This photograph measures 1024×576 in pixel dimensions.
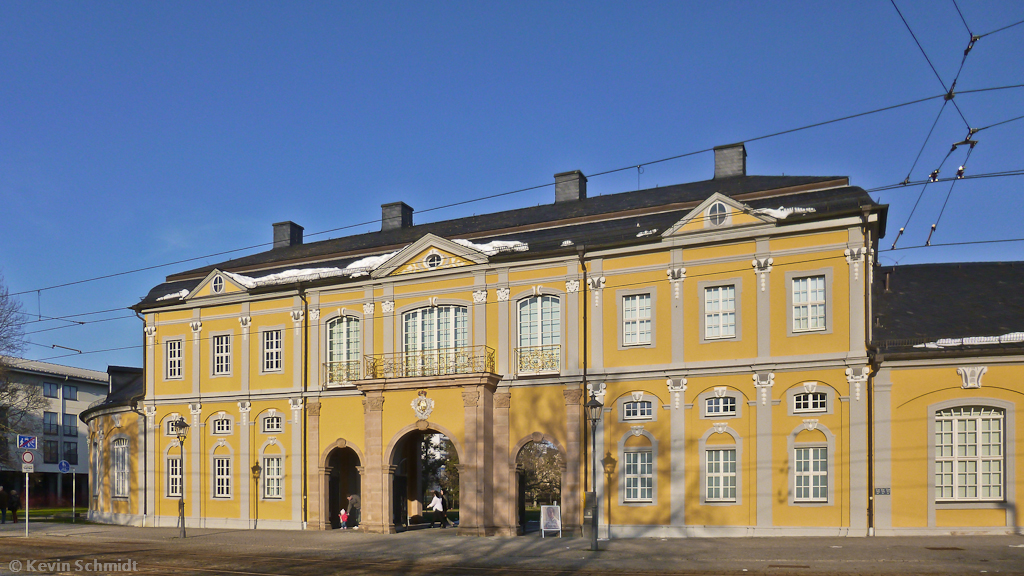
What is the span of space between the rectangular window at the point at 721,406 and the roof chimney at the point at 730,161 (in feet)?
27.4

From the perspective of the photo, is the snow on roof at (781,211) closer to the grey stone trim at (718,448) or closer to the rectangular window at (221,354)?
the grey stone trim at (718,448)

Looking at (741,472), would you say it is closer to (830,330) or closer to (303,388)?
(830,330)

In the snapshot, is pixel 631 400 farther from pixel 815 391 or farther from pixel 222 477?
pixel 222 477

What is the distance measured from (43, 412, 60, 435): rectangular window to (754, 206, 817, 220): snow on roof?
5542 centimetres

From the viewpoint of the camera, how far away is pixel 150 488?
3269cm

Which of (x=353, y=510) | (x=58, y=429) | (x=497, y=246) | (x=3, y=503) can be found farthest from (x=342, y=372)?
(x=58, y=429)

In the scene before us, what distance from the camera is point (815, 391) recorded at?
910 inches

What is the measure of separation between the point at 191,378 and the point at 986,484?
2555 cm

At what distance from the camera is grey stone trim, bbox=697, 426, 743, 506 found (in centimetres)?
2362

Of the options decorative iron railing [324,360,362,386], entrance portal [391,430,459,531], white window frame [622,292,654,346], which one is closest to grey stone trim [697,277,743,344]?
white window frame [622,292,654,346]

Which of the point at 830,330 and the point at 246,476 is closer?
the point at 830,330

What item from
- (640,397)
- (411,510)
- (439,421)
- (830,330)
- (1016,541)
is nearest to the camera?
(1016,541)

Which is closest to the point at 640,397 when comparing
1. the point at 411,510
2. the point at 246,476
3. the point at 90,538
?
the point at 411,510

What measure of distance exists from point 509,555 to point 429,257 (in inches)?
437
